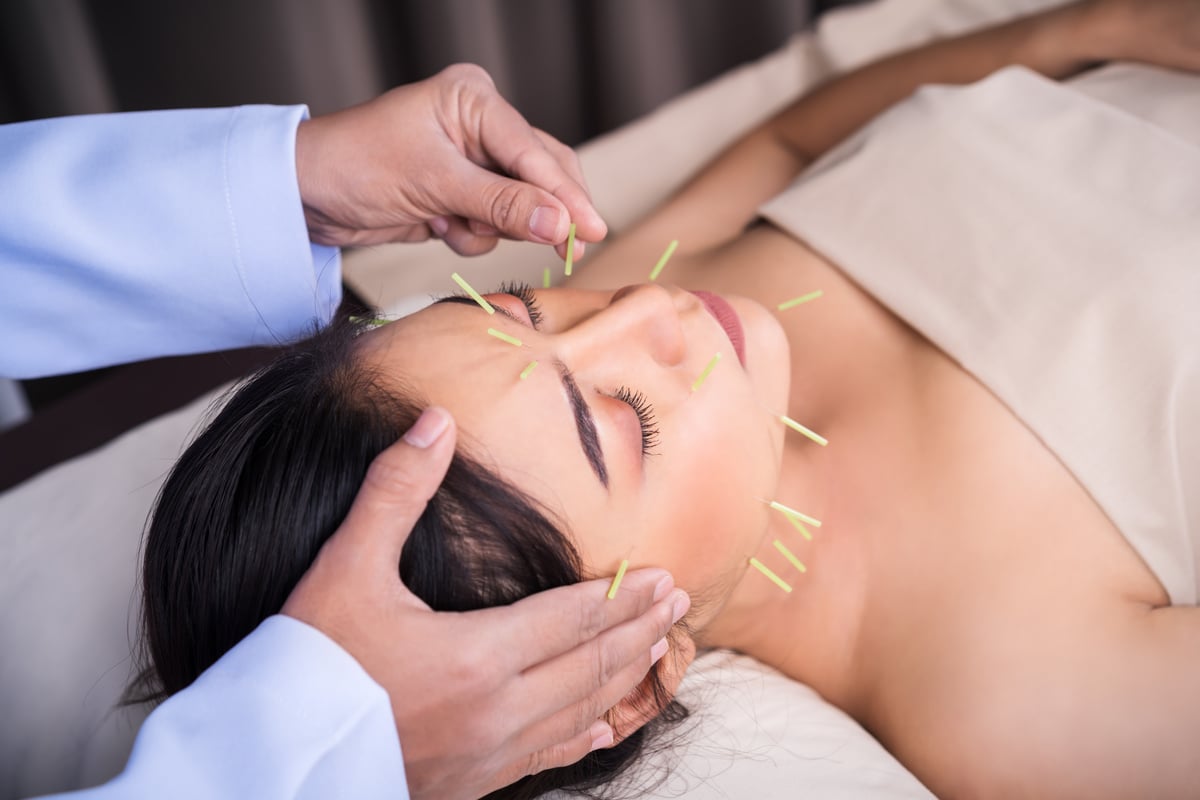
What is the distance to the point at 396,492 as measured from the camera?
0.82 metres

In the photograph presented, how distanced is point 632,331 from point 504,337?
166 mm

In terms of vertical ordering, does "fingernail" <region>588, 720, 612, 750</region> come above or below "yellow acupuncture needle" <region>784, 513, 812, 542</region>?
above

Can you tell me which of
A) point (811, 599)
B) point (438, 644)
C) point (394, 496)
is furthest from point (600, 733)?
point (811, 599)

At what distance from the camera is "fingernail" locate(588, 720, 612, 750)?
3.14 feet

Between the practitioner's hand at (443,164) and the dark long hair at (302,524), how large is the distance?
0.29 metres

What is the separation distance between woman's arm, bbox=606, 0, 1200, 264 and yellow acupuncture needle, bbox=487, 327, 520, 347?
67 centimetres

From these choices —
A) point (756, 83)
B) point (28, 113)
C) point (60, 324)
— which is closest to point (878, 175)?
point (756, 83)

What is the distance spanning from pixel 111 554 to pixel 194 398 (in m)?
0.47

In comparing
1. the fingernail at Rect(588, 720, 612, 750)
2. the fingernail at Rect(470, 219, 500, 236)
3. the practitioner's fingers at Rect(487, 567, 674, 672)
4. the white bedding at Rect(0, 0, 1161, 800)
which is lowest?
the white bedding at Rect(0, 0, 1161, 800)

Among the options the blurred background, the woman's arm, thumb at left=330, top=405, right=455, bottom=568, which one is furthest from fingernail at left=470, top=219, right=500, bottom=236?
the blurred background

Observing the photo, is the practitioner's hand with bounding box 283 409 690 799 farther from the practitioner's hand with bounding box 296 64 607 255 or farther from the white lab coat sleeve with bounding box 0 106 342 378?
the white lab coat sleeve with bounding box 0 106 342 378

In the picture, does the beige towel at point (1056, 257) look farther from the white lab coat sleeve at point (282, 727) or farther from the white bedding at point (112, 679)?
the white lab coat sleeve at point (282, 727)

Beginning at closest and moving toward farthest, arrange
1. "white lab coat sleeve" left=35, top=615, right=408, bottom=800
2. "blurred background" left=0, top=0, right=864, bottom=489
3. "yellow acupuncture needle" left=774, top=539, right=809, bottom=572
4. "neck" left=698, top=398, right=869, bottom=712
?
"white lab coat sleeve" left=35, top=615, right=408, bottom=800, "yellow acupuncture needle" left=774, top=539, right=809, bottom=572, "neck" left=698, top=398, right=869, bottom=712, "blurred background" left=0, top=0, right=864, bottom=489

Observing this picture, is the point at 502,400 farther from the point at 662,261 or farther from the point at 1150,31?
the point at 1150,31
